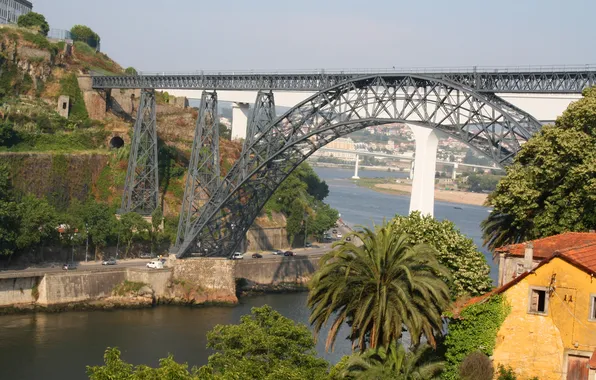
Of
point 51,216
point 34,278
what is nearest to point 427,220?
point 34,278

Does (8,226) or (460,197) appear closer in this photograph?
(8,226)

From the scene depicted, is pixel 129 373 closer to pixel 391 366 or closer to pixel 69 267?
pixel 391 366

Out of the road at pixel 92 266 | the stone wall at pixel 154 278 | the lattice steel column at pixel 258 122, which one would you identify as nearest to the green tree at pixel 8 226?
the road at pixel 92 266

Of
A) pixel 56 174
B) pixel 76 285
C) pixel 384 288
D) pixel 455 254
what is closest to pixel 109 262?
pixel 76 285

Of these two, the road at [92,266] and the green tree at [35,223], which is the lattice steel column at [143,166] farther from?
the green tree at [35,223]

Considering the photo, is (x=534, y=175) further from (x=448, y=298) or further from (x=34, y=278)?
(x=34, y=278)

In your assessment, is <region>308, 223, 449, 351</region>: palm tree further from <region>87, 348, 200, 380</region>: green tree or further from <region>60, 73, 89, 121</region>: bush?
<region>60, 73, 89, 121</region>: bush
